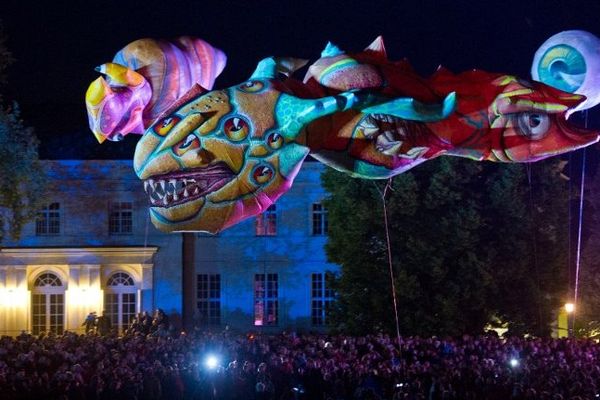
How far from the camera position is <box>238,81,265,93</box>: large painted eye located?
27.2 ft

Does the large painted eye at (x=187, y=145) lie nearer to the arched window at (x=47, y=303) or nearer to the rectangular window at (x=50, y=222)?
the arched window at (x=47, y=303)

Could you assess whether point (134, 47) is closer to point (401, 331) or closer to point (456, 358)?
point (456, 358)

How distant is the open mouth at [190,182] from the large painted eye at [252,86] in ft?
2.43

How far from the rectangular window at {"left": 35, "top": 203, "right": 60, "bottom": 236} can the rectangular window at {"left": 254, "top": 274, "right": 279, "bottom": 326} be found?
8.26 meters

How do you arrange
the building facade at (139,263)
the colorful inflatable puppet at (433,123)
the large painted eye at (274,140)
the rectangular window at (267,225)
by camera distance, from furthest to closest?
the rectangular window at (267,225) < the building facade at (139,263) < the colorful inflatable puppet at (433,123) < the large painted eye at (274,140)

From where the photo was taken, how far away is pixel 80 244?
36.5 m

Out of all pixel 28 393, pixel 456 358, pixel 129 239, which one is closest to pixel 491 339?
pixel 456 358

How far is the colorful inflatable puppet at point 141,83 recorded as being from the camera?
8.35 metres

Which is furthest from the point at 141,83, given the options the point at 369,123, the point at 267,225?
the point at 267,225

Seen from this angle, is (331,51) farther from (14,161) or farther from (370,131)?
(14,161)

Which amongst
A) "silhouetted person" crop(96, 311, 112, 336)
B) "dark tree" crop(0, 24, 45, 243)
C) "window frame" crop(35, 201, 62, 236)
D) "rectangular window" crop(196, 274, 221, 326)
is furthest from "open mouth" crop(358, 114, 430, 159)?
"window frame" crop(35, 201, 62, 236)

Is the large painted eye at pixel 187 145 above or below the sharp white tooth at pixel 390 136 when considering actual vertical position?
below

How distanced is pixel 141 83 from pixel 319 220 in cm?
2921

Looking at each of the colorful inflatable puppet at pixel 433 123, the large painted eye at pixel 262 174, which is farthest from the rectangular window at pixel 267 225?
the large painted eye at pixel 262 174
